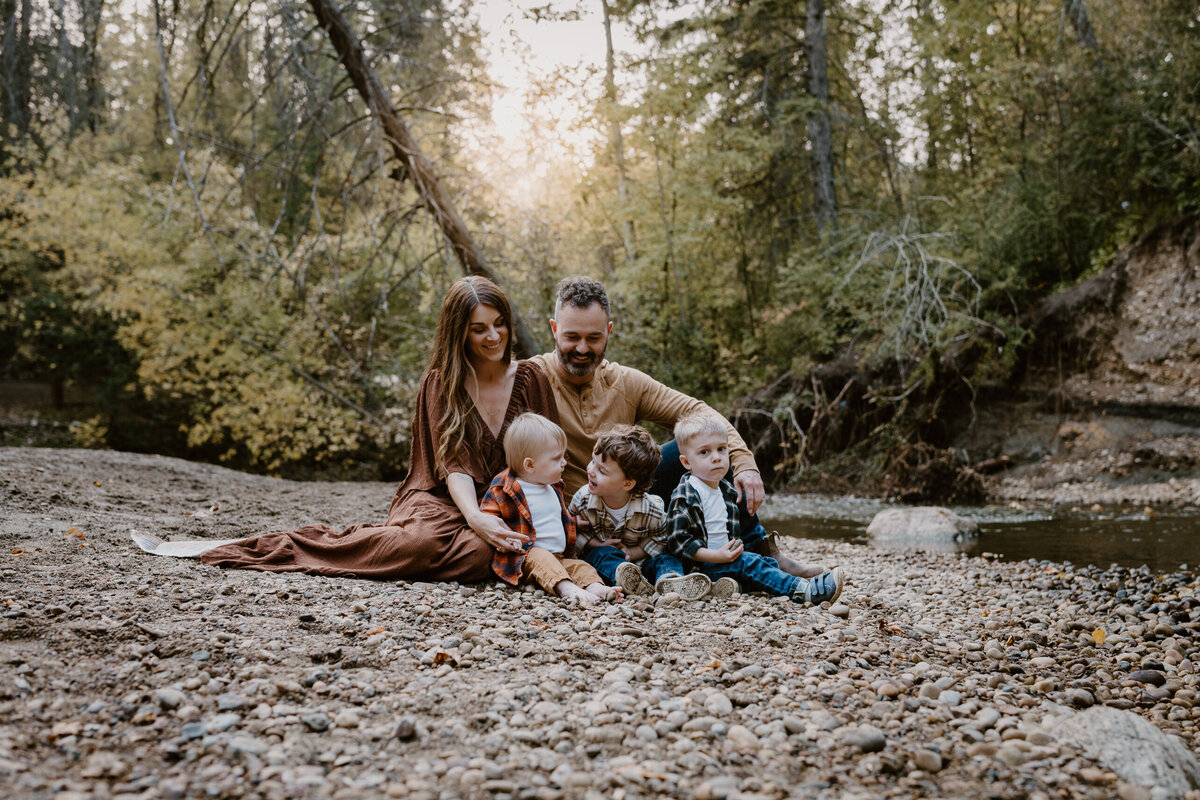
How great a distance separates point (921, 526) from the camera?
282 inches

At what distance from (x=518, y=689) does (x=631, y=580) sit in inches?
51.7

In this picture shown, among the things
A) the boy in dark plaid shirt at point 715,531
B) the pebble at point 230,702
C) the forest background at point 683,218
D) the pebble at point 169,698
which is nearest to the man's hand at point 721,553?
the boy in dark plaid shirt at point 715,531

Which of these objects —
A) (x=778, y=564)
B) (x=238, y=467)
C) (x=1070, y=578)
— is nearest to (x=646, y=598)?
(x=778, y=564)

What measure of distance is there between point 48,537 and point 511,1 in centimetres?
541

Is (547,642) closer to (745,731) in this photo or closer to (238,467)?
(745,731)

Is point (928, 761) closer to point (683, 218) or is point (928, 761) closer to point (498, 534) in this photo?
point (498, 534)

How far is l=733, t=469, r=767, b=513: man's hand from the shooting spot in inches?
143

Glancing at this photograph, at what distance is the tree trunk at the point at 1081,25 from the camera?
1016 centimetres

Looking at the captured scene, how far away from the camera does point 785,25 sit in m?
13.7

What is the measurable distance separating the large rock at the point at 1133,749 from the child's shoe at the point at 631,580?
1.73m

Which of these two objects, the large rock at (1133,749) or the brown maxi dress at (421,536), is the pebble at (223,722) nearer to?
the brown maxi dress at (421,536)

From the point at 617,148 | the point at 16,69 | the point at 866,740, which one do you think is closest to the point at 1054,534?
the point at 866,740

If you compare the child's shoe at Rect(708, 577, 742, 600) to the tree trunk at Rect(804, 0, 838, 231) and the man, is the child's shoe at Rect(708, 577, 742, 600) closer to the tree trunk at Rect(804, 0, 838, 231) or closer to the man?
the man

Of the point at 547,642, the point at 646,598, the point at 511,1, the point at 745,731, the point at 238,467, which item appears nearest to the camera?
the point at 745,731
